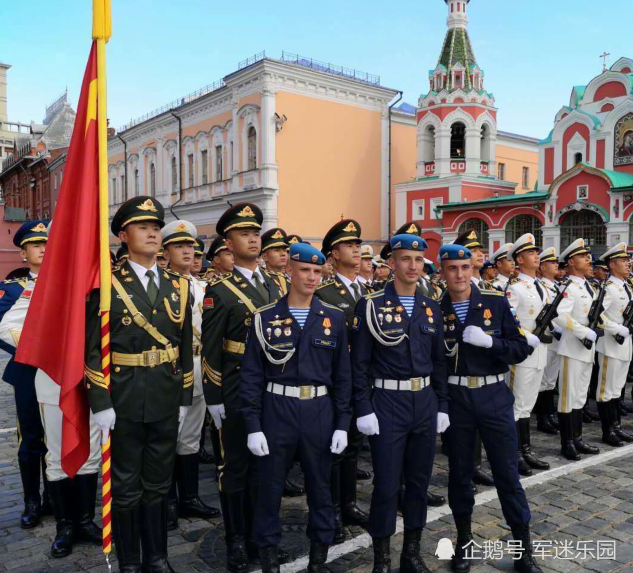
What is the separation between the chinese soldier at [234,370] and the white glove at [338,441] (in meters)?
0.72

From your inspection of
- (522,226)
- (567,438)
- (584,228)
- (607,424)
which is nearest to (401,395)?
(567,438)

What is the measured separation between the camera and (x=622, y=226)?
23719mm

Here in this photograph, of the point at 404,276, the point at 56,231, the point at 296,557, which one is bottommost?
the point at 296,557

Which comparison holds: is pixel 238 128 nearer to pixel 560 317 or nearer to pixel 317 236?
pixel 317 236

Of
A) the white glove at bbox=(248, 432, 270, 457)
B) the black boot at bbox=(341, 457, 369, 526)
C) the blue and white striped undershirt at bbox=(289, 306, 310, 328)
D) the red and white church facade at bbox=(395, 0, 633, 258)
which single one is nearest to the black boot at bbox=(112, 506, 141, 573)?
the white glove at bbox=(248, 432, 270, 457)

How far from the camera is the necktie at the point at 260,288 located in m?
4.55

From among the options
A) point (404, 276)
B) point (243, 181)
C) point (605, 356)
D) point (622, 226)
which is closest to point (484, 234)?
point (622, 226)

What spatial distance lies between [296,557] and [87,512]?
5.56ft

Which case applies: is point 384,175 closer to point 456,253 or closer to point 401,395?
point 456,253

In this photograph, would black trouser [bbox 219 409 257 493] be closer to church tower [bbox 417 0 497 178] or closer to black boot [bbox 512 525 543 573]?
black boot [bbox 512 525 543 573]

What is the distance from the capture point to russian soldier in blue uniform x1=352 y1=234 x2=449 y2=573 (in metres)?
3.96

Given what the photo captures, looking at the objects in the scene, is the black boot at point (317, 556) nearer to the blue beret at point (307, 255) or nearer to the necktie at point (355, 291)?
the blue beret at point (307, 255)

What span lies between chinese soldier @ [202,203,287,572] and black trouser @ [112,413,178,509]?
1.29 feet

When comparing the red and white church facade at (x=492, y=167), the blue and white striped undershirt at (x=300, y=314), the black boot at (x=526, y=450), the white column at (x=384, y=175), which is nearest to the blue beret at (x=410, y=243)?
the blue and white striped undershirt at (x=300, y=314)
